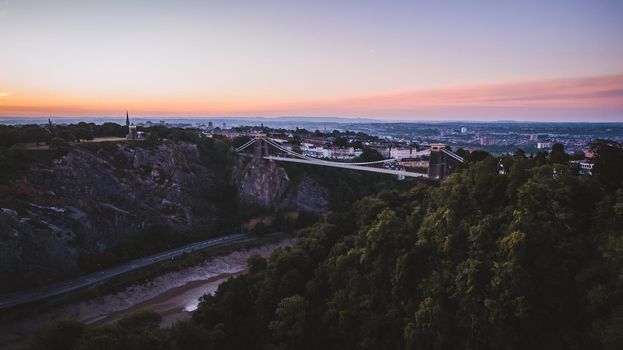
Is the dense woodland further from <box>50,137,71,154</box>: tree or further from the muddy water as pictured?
<box>50,137,71,154</box>: tree

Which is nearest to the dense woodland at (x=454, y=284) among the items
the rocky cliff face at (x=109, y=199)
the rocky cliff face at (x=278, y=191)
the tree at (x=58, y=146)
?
the rocky cliff face at (x=109, y=199)

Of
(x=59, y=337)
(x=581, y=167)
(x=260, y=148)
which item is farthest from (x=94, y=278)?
(x=581, y=167)

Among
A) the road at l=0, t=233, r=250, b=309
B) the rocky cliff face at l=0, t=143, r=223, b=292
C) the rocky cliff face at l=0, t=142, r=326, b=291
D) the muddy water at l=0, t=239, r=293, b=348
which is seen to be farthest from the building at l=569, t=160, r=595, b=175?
the rocky cliff face at l=0, t=143, r=223, b=292

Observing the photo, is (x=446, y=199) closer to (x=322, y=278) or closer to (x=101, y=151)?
(x=322, y=278)

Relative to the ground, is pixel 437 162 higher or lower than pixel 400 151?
higher

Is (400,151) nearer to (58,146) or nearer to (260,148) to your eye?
(260,148)

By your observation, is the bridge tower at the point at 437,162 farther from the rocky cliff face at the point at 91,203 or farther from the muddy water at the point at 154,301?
the rocky cliff face at the point at 91,203

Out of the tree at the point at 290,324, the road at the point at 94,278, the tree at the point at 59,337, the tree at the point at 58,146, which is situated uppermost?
the tree at the point at 58,146
